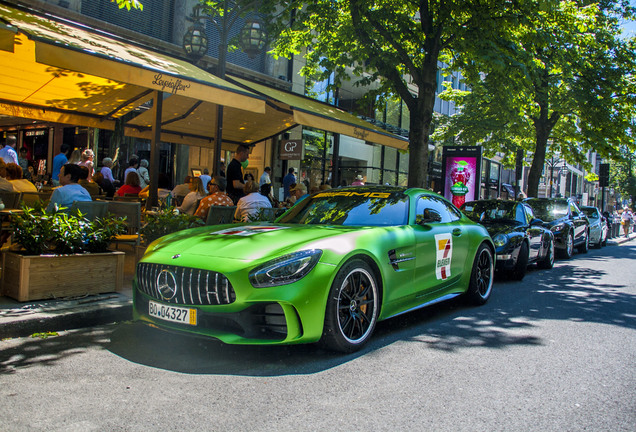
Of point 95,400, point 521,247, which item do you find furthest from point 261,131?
point 95,400

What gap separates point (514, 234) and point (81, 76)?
28.0 feet

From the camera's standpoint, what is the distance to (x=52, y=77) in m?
9.91

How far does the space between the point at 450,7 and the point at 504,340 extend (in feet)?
→ 27.3

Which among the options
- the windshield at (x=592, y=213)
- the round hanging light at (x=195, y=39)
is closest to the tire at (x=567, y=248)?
the windshield at (x=592, y=213)

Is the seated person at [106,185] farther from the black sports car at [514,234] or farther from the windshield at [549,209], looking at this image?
the windshield at [549,209]

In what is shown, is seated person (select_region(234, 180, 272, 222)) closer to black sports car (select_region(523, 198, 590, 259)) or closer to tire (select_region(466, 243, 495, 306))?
tire (select_region(466, 243, 495, 306))

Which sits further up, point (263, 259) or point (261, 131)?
point (261, 131)

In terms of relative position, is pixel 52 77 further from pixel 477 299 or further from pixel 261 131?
pixel 477 299

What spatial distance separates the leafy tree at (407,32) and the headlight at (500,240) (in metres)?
A: 3.74

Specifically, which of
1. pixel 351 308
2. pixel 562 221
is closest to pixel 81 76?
pixel 351 308

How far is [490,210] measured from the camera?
1089cm

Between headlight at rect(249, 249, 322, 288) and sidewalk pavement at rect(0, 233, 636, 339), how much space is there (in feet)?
6.98

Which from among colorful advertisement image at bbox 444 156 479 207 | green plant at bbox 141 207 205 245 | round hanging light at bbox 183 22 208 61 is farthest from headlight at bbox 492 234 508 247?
colorful advertisement image at bbox 444 156 479 207

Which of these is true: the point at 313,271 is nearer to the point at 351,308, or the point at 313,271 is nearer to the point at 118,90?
the point at 351,308
